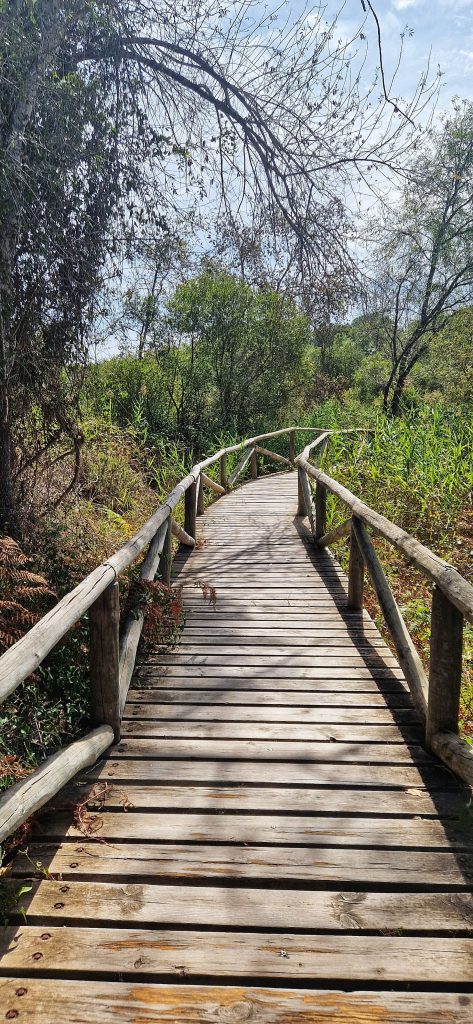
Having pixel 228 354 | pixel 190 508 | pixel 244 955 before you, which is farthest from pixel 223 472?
pixel 244 955

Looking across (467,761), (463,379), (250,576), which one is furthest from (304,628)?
(463,379)

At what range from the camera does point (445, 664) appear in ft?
8.46

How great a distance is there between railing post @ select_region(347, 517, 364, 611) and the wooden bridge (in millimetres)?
556

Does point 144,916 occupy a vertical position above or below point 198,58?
below

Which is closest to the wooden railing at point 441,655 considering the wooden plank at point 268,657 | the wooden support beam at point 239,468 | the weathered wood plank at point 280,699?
the weathered wood plank at point 280,699

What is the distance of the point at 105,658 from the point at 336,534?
3.04 meters

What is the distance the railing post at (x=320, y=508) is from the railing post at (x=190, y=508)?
1295 millimetres

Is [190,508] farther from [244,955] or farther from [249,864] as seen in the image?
[244,955]

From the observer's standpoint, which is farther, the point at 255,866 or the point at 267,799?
the point at 267,799

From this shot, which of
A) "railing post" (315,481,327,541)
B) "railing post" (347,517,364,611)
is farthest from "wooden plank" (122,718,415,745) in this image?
"railing post" (315,481,327,541)

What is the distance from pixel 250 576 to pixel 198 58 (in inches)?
168

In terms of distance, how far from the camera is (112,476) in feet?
26.0

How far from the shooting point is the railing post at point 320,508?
20.7ft

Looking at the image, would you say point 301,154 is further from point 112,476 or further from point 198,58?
point 112,476
